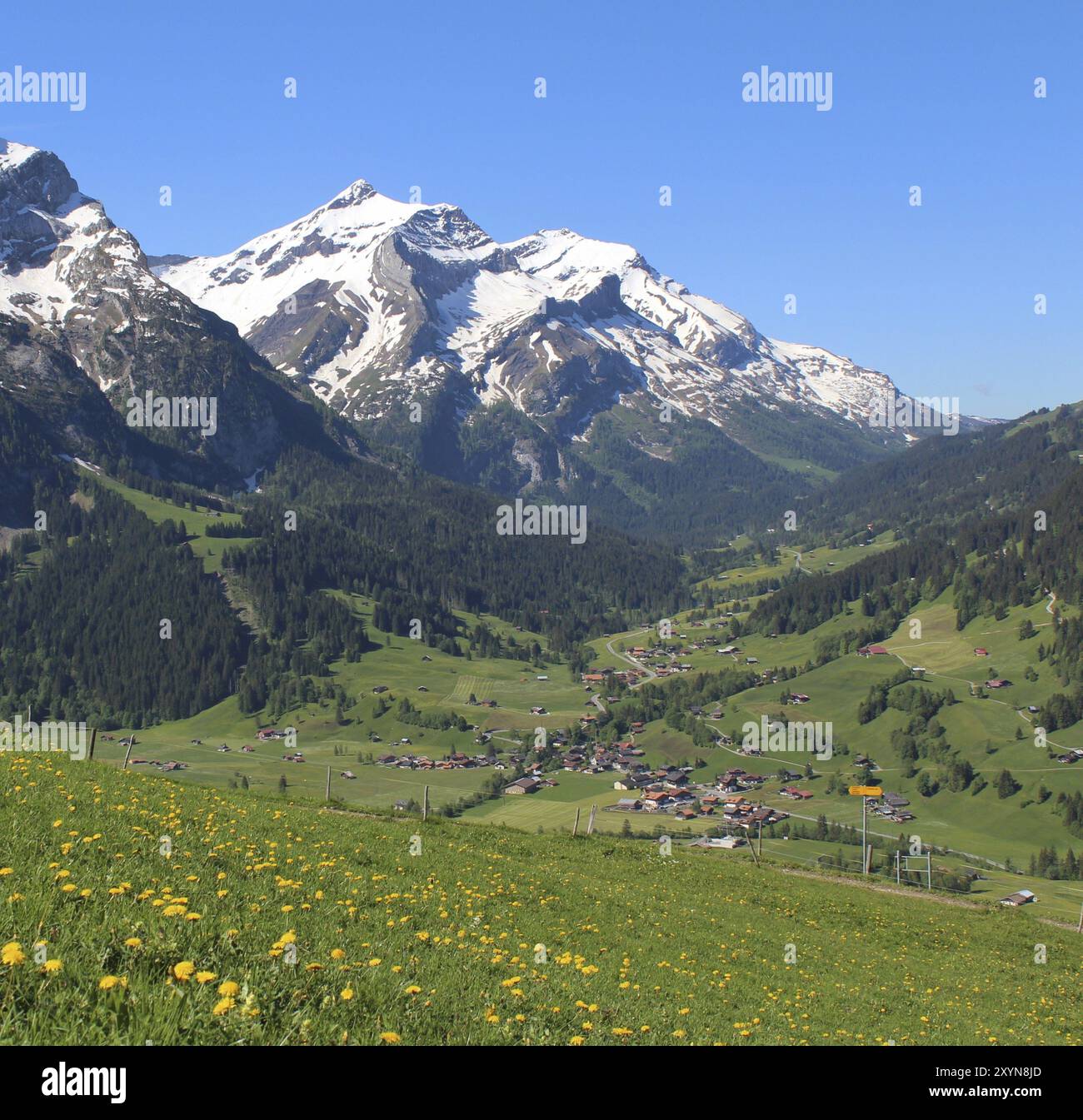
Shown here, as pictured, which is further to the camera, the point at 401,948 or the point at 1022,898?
the point at 1022,898

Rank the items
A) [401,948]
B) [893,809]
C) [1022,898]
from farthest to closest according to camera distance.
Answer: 1. [893,809]
2. [1022,898]
3. [401,948]

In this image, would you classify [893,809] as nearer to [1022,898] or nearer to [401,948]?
[1022,898]

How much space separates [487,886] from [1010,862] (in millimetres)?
161159

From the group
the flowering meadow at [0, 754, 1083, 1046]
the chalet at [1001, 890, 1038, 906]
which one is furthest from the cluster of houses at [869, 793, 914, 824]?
the flowering meadow at [0, 754, 1083, 1046]

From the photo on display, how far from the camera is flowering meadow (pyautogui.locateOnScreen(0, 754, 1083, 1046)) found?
9.07 metres

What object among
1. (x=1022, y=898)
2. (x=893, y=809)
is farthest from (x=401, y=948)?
(x=893, y=809)

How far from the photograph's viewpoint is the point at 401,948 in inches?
579

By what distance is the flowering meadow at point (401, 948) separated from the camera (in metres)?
9.07

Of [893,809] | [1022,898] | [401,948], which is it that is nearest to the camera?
[401,948]

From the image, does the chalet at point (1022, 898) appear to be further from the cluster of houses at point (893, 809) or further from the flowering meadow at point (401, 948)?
the flowering meadow at point (401, 948)

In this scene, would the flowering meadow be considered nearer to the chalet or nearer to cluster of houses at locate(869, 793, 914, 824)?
the chalet

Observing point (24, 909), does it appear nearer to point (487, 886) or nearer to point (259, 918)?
point (259, 918)

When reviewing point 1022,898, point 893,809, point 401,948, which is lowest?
point 893,809
